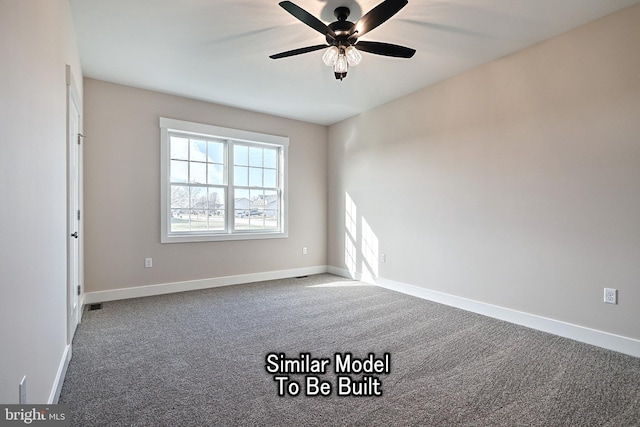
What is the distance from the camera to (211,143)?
468cm

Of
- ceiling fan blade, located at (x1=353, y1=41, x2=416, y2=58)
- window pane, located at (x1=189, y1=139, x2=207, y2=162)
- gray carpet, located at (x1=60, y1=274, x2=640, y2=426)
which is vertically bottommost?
gray carpet, located at (x1=60, y1=274, x2=640, y2=426)

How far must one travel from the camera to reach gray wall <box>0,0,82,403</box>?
113cm

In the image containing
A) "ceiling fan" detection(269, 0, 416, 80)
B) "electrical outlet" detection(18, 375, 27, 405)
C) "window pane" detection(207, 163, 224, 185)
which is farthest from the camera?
"window pane" detection(207, 163, 224, 185)

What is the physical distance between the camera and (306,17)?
2166 millimetres

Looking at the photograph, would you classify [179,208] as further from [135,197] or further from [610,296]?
[610,296]

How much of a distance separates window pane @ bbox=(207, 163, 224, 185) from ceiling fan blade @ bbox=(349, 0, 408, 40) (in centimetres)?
295

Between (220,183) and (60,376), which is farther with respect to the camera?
(220,183)

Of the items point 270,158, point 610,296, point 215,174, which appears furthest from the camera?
point 270,158

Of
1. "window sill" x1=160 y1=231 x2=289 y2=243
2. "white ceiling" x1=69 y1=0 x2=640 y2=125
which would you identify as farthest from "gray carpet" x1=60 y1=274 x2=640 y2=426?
"white ceiling" x1=69 y1=0 x2=640 y2=125

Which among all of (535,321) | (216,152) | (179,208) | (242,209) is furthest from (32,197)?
(535,321)

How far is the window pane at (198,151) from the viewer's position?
4.52 meters

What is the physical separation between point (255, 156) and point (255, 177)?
34 cm

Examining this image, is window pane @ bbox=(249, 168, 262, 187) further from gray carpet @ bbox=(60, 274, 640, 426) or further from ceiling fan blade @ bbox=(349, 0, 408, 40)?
ceiling fan blade @ bbox=(349, 0, 408, 40)

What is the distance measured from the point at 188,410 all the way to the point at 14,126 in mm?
1590
